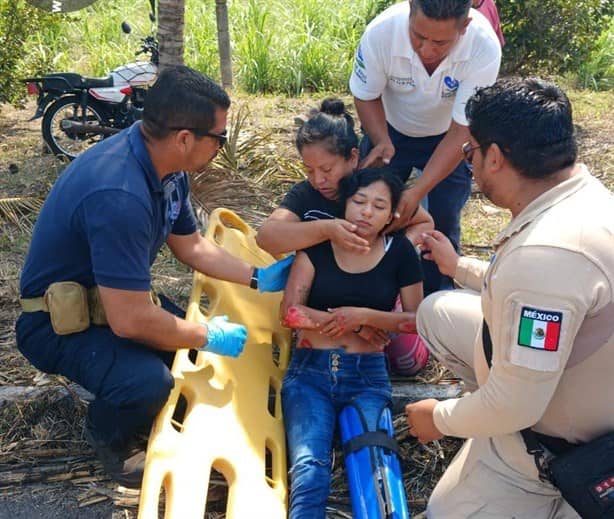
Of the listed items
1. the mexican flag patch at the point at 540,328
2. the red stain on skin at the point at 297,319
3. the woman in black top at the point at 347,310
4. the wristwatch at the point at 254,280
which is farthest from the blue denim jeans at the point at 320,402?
the mexican flag patch at the point at 540,328

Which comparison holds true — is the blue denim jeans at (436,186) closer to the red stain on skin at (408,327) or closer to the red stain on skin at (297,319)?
the red stain on skin at (408,327)

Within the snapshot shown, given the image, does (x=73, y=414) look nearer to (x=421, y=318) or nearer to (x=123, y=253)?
(x=123, y=253)

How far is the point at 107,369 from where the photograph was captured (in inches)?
107

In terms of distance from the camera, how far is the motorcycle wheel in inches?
241

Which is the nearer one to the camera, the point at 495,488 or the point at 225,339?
the point at 495,488

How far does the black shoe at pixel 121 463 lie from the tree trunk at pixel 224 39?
515 centimetres

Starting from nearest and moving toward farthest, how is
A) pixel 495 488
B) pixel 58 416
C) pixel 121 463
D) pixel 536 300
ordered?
pixel 536 300, pixel 495 488, pixel 121 463, pixel 58 416

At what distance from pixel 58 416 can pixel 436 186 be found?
6.81 feet

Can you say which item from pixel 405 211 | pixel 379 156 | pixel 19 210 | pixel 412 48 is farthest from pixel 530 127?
pixel 19 210

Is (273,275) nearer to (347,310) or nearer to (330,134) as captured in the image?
(347,310)

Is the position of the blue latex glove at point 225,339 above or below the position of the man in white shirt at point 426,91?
below

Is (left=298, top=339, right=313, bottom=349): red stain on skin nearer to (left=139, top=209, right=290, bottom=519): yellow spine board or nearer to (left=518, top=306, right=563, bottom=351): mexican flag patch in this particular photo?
(left=139, top=209, right=290, bottom=519): yellow spine board

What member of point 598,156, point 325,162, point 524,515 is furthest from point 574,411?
point 598,156

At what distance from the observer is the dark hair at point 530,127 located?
207 cm
